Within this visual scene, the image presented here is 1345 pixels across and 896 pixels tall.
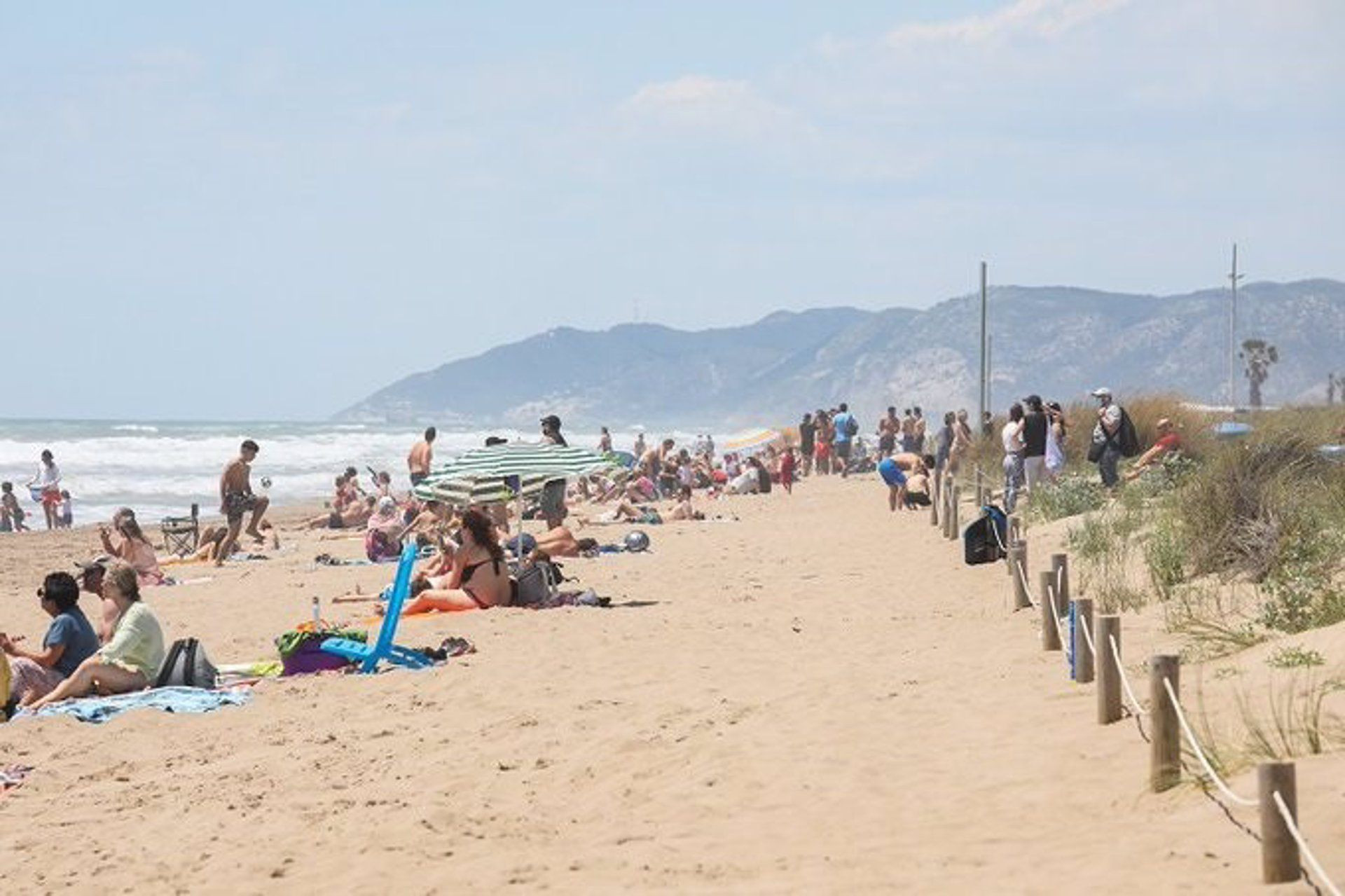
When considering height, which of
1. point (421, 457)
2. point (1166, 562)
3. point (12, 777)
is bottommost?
point (12, 777)

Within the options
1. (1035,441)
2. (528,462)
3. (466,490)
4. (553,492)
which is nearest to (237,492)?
(553,492)

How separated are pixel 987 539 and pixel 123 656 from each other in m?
8.28

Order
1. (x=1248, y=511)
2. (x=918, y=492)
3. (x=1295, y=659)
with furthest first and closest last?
(x=918, y=492), (x=1248, y=511), (x=1295, y=659)

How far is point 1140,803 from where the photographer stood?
725 cm

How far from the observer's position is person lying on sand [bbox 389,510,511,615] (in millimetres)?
15156

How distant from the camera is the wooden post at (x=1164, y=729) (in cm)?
715

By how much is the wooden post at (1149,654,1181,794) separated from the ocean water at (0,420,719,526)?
31657 mm

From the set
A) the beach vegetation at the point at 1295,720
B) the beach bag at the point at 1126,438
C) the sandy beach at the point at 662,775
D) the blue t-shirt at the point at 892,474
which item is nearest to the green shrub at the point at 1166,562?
the sandy beach at the point at 662,775

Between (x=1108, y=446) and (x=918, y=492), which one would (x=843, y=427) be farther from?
(x=1108, y=446)

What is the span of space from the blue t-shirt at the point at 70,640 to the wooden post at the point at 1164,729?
666cm

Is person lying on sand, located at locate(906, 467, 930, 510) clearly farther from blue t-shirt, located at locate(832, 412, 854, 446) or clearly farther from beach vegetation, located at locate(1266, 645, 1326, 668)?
beach vegetation, located at locate(1266, 645, 1326, 668)

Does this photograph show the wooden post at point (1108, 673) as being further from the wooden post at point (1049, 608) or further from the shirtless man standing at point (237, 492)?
the shirtless man standing at point (237, 492)

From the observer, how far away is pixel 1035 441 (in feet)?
69.7

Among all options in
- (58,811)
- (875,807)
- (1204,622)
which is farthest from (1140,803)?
(58,811)
